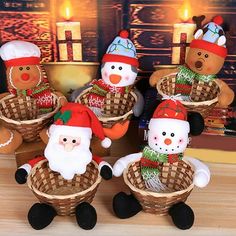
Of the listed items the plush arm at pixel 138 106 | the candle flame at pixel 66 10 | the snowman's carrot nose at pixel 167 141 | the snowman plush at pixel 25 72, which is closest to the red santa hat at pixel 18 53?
the snowman plush at pixel 25 72

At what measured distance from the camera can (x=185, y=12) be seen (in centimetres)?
90

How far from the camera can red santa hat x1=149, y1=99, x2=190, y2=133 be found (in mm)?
→ 697

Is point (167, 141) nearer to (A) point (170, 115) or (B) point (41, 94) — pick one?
(A) point (170, 115)

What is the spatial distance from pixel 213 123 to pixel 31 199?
367 mm

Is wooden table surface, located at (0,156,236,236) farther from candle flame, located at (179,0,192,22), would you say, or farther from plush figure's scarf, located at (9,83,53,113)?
candle flame, located at (179,0,192,22)

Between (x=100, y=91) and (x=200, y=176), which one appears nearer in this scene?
(x=200, y=176)

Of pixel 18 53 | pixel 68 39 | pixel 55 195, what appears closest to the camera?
pixel 55 195

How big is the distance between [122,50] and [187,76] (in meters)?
0.14

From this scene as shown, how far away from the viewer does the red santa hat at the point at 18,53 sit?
2.74 ft

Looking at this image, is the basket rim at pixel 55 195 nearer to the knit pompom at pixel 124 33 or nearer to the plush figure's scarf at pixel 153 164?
the plush figure's scarf at pixel 153 164

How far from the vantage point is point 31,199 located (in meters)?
0.77

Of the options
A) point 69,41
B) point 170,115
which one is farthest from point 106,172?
Answer: point 69,41

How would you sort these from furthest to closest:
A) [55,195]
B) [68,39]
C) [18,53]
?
[68,39], [18,53], [55,195]

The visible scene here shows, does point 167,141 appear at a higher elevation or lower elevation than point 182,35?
lower
